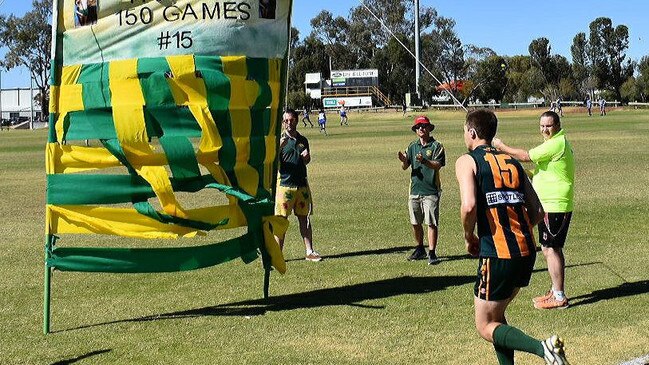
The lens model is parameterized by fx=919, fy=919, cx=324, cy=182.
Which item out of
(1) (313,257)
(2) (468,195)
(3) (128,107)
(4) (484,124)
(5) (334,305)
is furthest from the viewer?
(1) (313,257)

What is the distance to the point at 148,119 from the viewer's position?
8742mm

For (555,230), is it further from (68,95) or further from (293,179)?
(68,95)

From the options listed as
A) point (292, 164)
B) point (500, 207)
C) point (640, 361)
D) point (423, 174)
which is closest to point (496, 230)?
point (500, 207)

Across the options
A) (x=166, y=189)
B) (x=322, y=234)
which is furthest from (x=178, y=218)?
(x=322, y=234)

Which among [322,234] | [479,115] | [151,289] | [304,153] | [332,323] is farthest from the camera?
[322,234]

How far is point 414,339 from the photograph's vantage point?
26.2 ft

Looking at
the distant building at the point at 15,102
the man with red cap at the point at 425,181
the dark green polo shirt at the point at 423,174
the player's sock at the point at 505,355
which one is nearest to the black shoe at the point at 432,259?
the man with red cap at the point at 425,181

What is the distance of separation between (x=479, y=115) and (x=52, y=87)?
14.2 feet

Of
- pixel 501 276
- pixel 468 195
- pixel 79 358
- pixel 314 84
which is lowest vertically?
pixel 79 358

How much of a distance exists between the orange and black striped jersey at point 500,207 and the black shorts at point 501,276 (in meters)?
0.04

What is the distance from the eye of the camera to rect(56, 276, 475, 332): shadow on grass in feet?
30.4

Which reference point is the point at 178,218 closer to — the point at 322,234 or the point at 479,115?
the point at 479,115

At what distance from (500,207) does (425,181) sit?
551 centimetres

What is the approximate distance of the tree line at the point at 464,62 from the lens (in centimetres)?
10962
